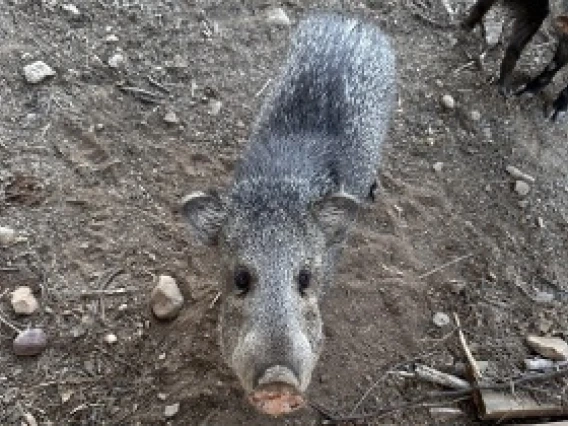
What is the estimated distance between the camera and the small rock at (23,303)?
138 inches

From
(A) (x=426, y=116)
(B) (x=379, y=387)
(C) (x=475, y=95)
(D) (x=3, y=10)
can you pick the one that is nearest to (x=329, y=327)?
(B) (x=379, y=387)

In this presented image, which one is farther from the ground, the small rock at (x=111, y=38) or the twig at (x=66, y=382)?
the small rock at (x=111, y=38)

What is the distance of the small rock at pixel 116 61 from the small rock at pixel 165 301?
4.33ft

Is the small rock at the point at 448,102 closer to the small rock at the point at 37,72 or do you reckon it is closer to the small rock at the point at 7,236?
the small rock at the point at 37,72

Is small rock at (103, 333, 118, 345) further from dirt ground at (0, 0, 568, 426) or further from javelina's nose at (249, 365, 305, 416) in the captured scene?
javelina's nose at (249, 365, 305, 416)

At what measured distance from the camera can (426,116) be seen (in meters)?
4.52

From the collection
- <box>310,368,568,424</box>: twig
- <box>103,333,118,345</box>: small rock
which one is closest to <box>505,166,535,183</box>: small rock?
<box>310,368,568,424</box>: twig

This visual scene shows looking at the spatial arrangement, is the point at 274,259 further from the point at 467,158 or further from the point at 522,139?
the point at 522,139

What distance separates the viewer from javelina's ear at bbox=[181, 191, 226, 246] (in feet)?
10.5

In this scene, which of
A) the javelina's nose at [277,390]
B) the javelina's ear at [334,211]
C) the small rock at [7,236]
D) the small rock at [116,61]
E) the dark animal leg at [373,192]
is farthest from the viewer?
the small rock at [116,61]

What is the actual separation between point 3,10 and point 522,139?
2799mm

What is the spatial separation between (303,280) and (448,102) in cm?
194

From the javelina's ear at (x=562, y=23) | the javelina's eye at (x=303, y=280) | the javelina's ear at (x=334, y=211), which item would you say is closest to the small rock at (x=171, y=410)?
the javelina's eye at (x=303, y=280)

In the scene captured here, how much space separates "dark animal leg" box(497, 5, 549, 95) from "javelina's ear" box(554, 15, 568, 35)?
0.14 metres
